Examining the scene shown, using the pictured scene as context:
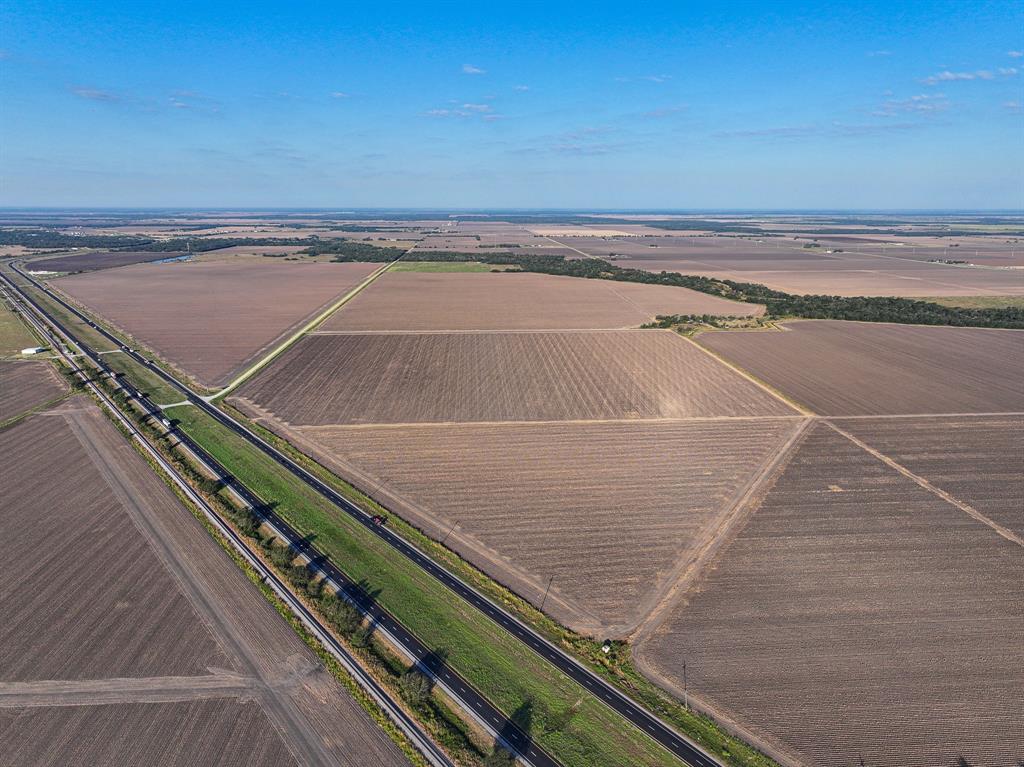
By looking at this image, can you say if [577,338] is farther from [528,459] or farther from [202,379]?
[202,379]

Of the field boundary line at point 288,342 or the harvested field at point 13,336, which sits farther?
the harvested field at point 13,336

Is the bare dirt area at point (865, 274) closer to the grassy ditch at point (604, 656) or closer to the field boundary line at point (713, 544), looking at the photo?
the field boundary line at point (713, 544)

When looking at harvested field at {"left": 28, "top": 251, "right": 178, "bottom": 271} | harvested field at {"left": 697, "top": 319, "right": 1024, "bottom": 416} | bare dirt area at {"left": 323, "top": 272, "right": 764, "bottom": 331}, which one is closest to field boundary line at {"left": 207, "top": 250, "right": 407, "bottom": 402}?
bare dirt area at {"left": 323, "top": 272, "right": 764, "bottom": 331}

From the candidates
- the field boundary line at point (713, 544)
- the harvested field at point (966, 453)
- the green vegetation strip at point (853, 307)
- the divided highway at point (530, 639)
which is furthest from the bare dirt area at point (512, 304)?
the field boundary line at point (713, 544)

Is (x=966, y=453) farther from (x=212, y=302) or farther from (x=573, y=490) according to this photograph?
(x=212, y=302)

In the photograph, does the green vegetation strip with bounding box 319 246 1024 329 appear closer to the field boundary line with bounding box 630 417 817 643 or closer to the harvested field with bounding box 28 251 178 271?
the field boundary line with bounding box 630 417 817 643

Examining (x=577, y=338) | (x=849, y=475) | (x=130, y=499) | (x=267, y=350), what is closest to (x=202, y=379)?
(x=267, y=350)

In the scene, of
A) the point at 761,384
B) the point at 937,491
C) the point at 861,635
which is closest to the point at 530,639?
the point at 861,635
